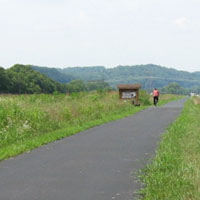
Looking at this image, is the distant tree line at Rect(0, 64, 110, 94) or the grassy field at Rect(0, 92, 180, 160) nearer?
the grassy field at Rect(0, 92, 180, 160)

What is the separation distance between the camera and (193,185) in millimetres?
5793

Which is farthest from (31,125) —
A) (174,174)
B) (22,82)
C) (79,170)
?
(22,82)

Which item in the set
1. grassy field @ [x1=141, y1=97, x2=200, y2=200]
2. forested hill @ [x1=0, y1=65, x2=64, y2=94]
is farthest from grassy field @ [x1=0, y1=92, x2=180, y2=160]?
forested hill @ [x1=0, y1=65, x2=64, y2=94]

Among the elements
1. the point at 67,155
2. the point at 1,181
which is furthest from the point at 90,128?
the point at 1,181

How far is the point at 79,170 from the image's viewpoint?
721cm

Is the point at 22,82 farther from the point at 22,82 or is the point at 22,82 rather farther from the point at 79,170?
the point at 79,170

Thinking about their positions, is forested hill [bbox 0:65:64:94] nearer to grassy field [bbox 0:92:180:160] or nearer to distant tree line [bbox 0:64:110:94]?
distant tree line [bbox 0:64:110:94]

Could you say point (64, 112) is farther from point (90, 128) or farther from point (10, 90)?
point (10, 90)

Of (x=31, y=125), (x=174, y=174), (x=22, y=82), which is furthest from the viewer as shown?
(x=22, y=82)

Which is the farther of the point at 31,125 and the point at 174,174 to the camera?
the point at 31,125

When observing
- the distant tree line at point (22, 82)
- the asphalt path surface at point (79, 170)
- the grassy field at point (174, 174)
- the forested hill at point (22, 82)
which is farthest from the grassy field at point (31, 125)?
the forested hill at point (22, 82)

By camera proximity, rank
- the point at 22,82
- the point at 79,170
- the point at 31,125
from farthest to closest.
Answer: the point at 22,82 < the point at 31,125 < the point at 79,170

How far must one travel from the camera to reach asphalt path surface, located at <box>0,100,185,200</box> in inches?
221

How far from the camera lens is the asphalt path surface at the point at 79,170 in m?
5.62
